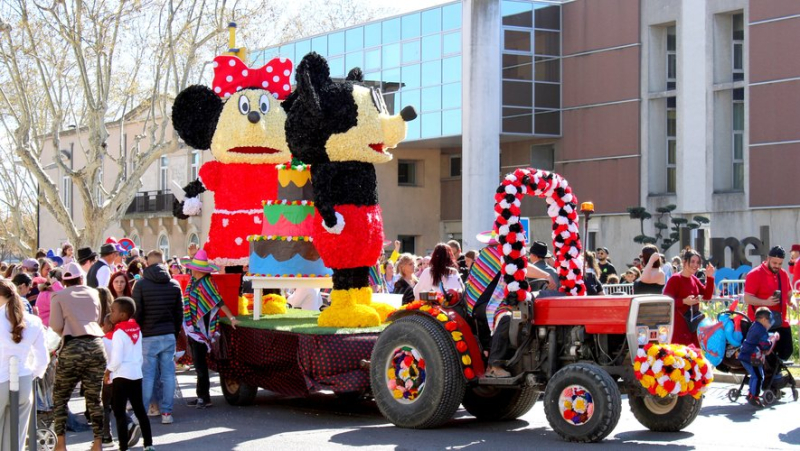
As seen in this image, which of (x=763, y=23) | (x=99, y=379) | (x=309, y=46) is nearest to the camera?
(x=99, y=379)

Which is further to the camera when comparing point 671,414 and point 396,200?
point 396,200

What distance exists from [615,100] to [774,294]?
88.1 ft

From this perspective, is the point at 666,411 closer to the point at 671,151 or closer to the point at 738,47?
the point at 738,47

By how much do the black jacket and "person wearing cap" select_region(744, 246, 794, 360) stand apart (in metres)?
6.35

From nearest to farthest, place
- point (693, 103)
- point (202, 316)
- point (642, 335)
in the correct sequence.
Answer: point (642, 335) → point (202, 316) → point (693, 103)

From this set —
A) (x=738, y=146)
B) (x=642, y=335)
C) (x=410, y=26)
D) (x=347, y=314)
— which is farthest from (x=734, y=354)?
(x=410, y=26)

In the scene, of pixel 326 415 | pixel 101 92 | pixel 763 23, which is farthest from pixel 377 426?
pixel 763 23

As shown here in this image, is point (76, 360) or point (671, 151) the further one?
point (671, 151)

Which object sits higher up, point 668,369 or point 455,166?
point 455,166

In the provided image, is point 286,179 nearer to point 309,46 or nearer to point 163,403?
point 163,403

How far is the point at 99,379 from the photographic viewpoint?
996cm

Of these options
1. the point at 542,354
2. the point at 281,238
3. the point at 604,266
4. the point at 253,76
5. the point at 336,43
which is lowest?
the point at 542,354

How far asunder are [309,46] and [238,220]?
32.5 meters

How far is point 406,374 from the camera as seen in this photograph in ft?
36.3
